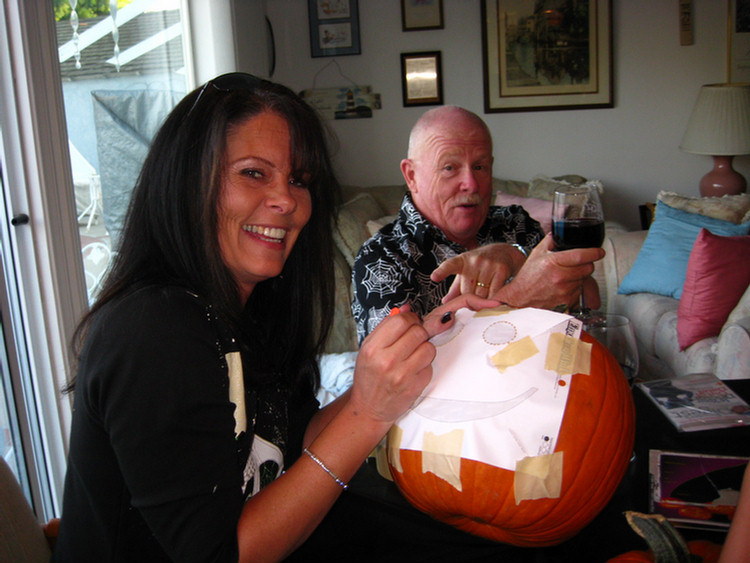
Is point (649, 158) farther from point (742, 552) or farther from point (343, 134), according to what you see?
point (742, 552)

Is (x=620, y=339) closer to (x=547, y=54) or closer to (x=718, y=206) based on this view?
(x=718, y=206)

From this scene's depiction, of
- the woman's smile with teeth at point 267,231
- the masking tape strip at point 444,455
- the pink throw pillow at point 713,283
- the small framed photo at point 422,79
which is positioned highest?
the small framed photo at point 422,79

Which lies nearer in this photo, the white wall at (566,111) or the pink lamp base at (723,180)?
the pink lamp base at (723,180)

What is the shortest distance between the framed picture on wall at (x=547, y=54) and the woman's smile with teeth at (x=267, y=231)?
3.65m

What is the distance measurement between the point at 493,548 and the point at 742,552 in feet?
1.01

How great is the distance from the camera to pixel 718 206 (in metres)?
3.26

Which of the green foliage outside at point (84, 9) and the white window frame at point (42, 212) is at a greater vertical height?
the green foliage outside at point (84, 9)

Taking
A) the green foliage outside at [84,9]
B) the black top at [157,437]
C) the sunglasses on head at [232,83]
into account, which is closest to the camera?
the black top at [157,437]

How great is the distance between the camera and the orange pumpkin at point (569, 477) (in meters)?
0.75

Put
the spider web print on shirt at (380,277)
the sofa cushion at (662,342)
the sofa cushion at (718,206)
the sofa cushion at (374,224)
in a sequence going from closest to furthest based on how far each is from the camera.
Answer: the spider web print on shirt at (380,277) → the sofa cushion at (662,342) → the sofa cushion at (718,206) → the sofa cushion at (374,224)

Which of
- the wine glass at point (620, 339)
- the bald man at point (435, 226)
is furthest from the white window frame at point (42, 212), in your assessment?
the wine glass at point (620, 339)

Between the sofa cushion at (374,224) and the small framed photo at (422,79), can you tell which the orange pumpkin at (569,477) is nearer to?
the sofa cushion at (374,224)

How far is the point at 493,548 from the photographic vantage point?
85 cm

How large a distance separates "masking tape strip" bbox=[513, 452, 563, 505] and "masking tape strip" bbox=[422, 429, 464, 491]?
7cm
